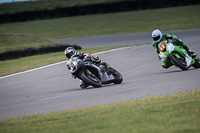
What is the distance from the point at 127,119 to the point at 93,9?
32618mm

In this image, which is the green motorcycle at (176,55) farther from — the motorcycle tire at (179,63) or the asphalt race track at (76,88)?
the asphalt race track at (76,88)

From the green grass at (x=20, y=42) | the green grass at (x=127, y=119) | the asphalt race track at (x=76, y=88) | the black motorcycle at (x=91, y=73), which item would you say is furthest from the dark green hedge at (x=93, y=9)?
the green grass at (x=127, y=119)

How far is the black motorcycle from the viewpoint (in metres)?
9.89

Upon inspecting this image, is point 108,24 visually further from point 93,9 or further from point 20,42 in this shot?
point 20,42

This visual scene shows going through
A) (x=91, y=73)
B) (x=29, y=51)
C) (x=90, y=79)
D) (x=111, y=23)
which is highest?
(x=111, y=23)

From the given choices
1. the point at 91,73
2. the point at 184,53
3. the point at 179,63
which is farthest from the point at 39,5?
the point at 91,73

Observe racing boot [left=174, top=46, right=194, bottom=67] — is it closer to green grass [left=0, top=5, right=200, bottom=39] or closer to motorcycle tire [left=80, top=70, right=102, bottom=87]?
motorcycle tire [left=80, top=70, right=102, bottom=87]

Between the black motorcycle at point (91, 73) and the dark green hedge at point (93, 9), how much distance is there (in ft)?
83.9

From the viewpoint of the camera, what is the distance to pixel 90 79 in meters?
9.94

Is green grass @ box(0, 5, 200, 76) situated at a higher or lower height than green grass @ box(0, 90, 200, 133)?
higher

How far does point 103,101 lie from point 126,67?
6133 millimetres

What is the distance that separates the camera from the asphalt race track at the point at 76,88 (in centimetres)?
800

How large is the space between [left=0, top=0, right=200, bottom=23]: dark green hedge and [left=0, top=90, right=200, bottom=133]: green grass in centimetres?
2860

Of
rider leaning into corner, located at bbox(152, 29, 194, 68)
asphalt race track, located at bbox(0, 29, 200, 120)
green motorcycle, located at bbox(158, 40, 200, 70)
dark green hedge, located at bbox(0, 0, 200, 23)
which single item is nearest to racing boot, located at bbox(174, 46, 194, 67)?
green motorcycle, located at bbox(158, 40, 200, 70)
